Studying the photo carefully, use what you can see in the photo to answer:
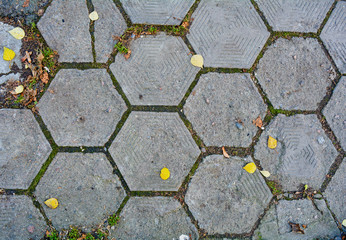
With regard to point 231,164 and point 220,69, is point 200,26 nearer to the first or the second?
point 220,69

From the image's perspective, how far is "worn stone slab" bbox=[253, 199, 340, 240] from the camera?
227 cm

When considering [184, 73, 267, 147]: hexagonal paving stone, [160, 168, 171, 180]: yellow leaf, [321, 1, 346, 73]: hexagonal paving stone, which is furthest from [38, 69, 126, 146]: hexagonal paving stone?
[321, 1, 346, 73]: hexagonal paving stone

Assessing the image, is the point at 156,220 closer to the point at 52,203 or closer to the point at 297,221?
the point at 52,203

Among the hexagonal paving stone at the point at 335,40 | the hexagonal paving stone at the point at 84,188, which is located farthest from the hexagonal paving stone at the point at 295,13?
the hexagonal paving stone at the point at 84,188

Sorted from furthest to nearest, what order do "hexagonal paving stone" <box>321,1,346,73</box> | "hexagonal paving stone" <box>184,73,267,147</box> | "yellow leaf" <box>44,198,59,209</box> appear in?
"hexagonal paving stone" <box>321,1,346,73</box> → "hexagonal paving stone" <box>184,73,267,147</box> → "yellow leaf" <box>44,198,59,209</box>

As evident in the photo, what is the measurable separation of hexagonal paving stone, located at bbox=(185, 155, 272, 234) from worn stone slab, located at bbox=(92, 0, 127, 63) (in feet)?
4.02

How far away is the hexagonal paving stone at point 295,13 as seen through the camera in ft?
7.74

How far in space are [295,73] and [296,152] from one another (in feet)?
2.21

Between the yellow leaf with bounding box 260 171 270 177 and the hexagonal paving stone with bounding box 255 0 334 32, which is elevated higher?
the hexagonal paving stone with bounding box 255 0 334 32

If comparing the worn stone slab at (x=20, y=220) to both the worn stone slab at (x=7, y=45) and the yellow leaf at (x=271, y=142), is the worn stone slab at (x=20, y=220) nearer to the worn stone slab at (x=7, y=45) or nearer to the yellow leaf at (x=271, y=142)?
the worn stone slab at (x=7, y=45)

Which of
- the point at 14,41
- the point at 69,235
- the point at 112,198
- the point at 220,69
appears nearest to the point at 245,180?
the point at 220,69

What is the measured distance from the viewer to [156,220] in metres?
2.23

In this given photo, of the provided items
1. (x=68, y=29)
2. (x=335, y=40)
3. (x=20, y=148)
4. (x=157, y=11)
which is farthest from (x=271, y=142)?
(x=20, y=148)

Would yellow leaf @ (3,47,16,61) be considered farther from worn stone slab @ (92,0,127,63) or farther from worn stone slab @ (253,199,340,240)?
worn stone slab @ (253,199,340,240)
